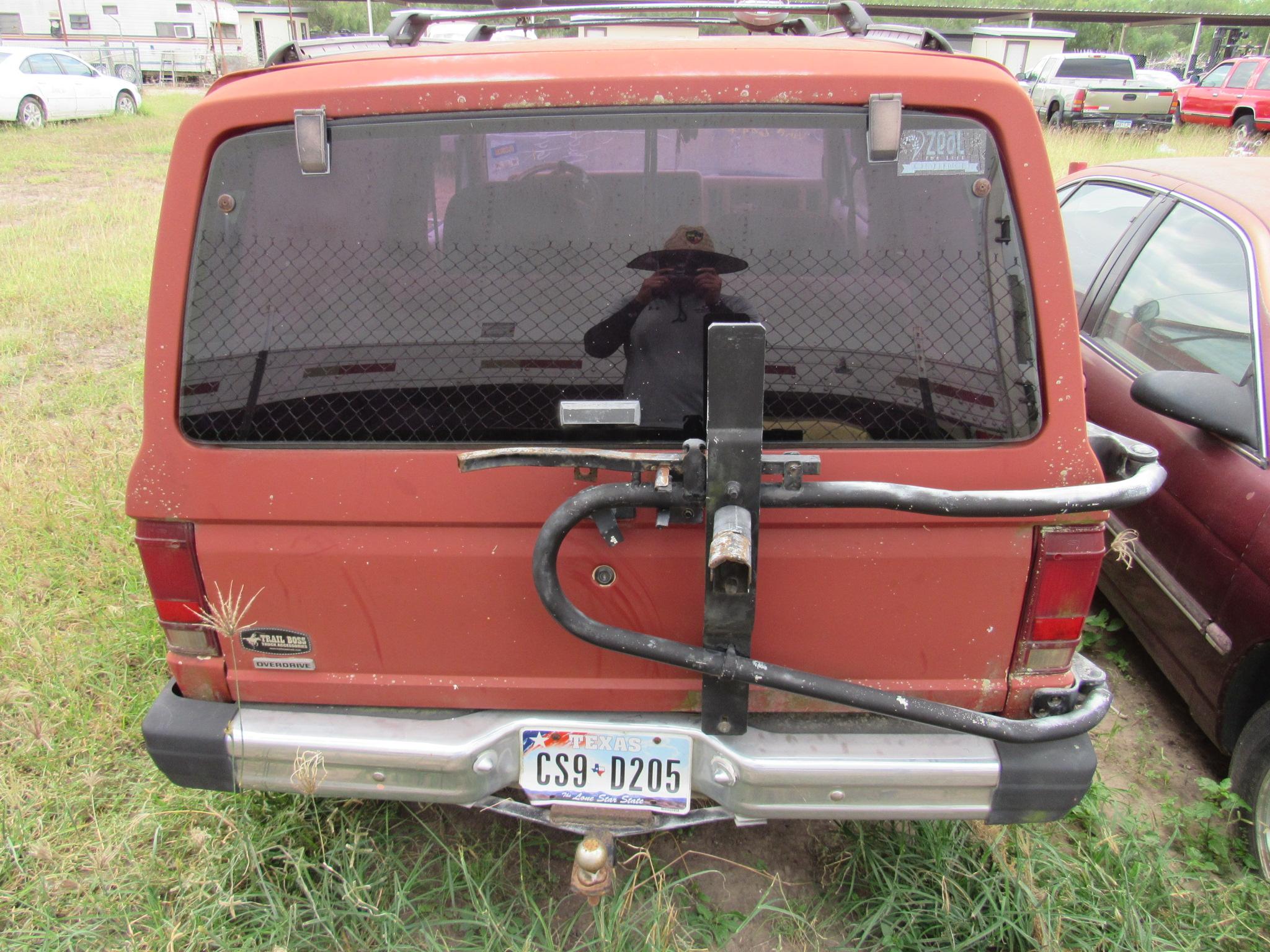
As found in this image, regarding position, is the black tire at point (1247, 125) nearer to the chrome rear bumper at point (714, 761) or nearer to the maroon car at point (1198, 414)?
the maroon car at point (1198, 414)

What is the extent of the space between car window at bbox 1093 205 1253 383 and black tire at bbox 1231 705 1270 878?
1094 millimetres

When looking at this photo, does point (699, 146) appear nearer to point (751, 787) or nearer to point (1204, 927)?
point (751, 787)

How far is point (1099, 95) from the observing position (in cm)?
2058

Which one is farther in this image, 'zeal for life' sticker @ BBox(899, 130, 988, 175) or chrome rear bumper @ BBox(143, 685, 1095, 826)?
chrome rear bumper @ BBox(143, 685, 1095, 826)

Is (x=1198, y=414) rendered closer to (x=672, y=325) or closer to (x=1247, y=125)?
(x=672, y=325)

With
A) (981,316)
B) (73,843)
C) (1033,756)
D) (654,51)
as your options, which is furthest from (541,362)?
(73,843)

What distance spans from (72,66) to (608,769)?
78.3 ft

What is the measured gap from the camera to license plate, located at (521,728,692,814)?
6.45 feet

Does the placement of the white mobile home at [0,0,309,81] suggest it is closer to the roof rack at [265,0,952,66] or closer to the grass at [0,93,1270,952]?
the roof rack at [265,0,952,66]

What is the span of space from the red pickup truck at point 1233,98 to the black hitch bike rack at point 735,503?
2013cm

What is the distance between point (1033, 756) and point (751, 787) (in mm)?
648

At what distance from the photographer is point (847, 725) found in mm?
2025

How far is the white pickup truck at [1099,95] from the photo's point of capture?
65.3 ft

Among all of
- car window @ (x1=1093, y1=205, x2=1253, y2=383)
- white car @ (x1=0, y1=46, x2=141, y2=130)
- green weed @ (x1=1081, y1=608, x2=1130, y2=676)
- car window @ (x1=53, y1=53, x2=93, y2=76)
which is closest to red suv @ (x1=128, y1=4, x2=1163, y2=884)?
car window @ (x1=1093, y1=205, x2=1253, y2=383)
